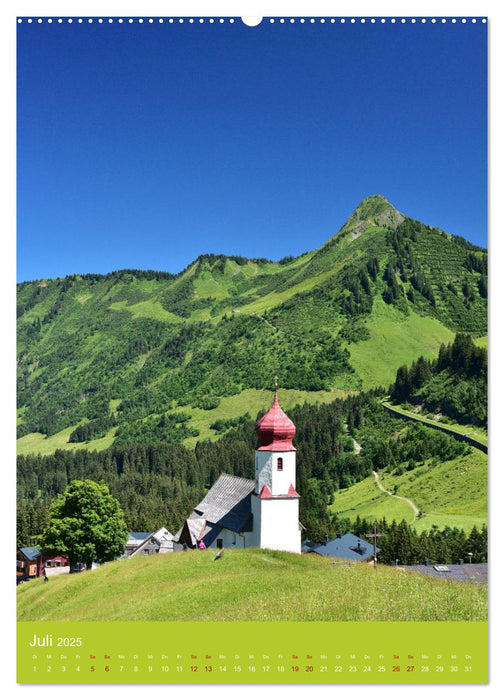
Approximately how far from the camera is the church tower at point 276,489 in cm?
4431

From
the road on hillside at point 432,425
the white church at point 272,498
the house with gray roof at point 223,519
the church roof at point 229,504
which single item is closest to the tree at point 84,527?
the house with gray roof at point 223,519

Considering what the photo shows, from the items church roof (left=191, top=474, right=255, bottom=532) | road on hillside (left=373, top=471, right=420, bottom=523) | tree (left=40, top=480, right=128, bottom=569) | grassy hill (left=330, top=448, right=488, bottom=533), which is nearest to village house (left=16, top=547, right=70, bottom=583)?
tree (left=40, top=480, right=128, bottom=569)

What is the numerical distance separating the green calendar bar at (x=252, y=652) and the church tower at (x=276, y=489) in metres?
26.1

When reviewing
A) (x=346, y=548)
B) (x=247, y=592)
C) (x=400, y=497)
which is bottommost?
(x=346, y=548)

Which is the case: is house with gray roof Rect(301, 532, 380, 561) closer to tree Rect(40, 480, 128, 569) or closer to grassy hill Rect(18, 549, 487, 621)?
tree Rect(40, 480, 128, 569)

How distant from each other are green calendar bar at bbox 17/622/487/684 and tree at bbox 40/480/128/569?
37.2 meters

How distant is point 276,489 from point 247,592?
60.1 ft

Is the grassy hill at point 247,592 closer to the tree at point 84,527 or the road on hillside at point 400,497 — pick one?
the tree at point 84,527

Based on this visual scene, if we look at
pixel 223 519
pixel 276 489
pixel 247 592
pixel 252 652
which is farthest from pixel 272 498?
pixel 252 652

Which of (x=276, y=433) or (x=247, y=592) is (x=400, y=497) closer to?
(x=276, y=433)

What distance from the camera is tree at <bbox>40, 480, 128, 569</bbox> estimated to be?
5384 centimetres

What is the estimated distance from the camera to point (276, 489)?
44969 mm

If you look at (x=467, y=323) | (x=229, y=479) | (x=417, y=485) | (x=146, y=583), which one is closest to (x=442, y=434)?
(x=417, y=485)
